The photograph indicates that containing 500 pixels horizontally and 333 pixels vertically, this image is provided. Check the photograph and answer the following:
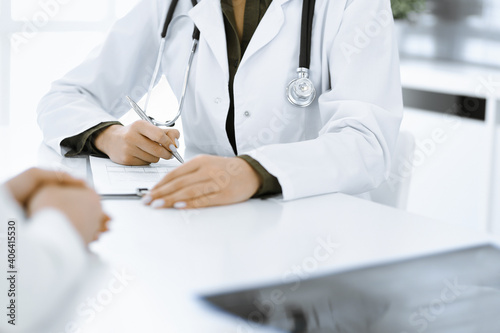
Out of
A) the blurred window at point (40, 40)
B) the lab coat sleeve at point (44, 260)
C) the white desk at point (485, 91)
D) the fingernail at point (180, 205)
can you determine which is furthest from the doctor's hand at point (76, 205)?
the blurred window at point (40, 40)

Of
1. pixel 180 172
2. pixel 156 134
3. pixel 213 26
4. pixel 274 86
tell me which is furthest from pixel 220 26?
pixel 180 172

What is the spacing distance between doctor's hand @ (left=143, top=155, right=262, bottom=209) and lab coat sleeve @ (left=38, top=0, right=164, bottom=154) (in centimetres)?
39

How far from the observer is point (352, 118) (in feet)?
2.92

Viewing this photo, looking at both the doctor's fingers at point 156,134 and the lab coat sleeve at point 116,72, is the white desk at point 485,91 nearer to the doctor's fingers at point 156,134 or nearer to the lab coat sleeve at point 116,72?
the lab coat sleeve at point 116,72

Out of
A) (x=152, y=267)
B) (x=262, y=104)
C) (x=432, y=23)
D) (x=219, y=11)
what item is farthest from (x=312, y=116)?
A: (x=432, y=23)

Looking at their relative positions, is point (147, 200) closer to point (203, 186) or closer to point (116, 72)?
point (203, 186)

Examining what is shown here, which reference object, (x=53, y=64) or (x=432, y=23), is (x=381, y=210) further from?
(x=53, y=64)

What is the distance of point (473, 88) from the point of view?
1.91 m

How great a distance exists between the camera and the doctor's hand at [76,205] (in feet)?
1.01

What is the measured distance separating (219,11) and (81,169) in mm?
409

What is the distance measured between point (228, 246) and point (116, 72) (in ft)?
2.29

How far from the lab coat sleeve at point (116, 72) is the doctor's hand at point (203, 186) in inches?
15.2

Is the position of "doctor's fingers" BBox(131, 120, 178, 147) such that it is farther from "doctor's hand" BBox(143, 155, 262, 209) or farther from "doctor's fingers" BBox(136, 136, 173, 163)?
"doctor's hand" BBox(143, 155, 262, 209)

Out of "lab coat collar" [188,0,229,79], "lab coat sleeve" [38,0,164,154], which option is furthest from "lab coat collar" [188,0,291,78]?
"lab coat sleeve" [38,0,164,154]
